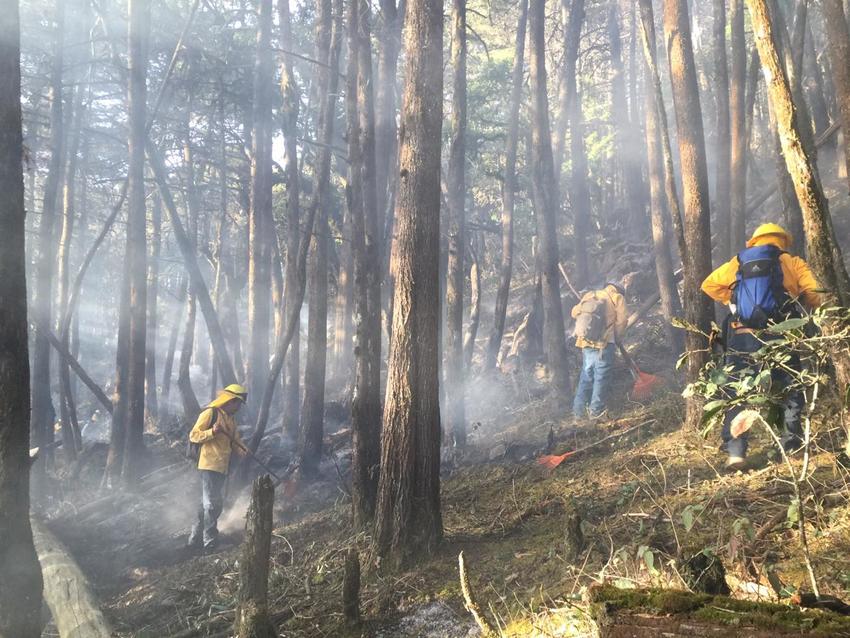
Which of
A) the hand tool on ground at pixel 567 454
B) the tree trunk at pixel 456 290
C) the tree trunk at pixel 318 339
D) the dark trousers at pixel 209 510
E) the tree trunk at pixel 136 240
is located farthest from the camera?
the tree trunk at pixel 136 240

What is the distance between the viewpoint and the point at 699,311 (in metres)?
6.98

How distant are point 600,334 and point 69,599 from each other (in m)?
8.00

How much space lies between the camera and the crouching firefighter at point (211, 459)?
933 cm

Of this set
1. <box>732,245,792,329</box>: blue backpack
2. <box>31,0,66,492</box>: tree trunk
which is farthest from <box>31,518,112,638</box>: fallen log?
<box>31,0,66,492</box>: tree trunk

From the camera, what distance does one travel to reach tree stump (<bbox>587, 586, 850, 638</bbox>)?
2.23m

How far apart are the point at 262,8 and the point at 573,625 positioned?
578 inches

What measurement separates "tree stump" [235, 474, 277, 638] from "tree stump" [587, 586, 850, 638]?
113 inches

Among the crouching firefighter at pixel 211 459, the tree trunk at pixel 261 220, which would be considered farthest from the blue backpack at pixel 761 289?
the tree trunk at pixel 261 220

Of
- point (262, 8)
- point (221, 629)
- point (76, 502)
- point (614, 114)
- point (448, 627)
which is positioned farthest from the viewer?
point (614, 114)

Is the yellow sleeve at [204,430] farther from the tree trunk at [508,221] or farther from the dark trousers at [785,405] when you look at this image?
the dark trousers at [785,405]

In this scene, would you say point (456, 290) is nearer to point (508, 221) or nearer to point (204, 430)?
point (508, 221)

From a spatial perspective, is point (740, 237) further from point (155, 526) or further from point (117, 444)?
point (117, 444)

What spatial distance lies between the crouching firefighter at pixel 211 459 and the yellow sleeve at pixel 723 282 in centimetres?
654

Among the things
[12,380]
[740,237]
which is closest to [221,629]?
[12,380]
